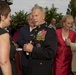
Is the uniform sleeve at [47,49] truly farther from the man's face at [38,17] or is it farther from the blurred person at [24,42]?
the blurred person at [24,42]

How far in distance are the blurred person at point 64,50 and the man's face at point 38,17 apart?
1.13 metres

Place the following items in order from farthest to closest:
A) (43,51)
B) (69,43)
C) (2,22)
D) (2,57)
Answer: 1. (69,43)
2. (43,51)
3. (2,22)
4. (2,57)

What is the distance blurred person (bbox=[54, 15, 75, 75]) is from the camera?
5738mm

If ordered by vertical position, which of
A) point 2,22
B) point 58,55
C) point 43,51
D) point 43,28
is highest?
point 2,22

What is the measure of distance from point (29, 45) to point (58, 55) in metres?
1.32

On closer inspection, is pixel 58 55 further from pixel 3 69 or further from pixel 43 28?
pixel 3 69

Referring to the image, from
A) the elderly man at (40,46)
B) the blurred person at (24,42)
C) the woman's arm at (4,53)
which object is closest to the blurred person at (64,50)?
the blurred person at (24,42)

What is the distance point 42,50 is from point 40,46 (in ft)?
0.30

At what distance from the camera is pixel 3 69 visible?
11.6 ft

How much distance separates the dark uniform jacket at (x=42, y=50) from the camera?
14.9 feet

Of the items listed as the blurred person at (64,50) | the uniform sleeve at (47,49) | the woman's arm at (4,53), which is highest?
the woman's arm at (4,53)

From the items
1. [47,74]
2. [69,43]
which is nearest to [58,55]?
[69,43]

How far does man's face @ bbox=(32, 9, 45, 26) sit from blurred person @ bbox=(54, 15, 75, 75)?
113 cm

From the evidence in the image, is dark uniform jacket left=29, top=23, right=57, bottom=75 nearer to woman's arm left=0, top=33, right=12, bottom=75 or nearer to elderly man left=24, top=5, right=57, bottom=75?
elderly man left=24, top=5, right=57, bottom=75
